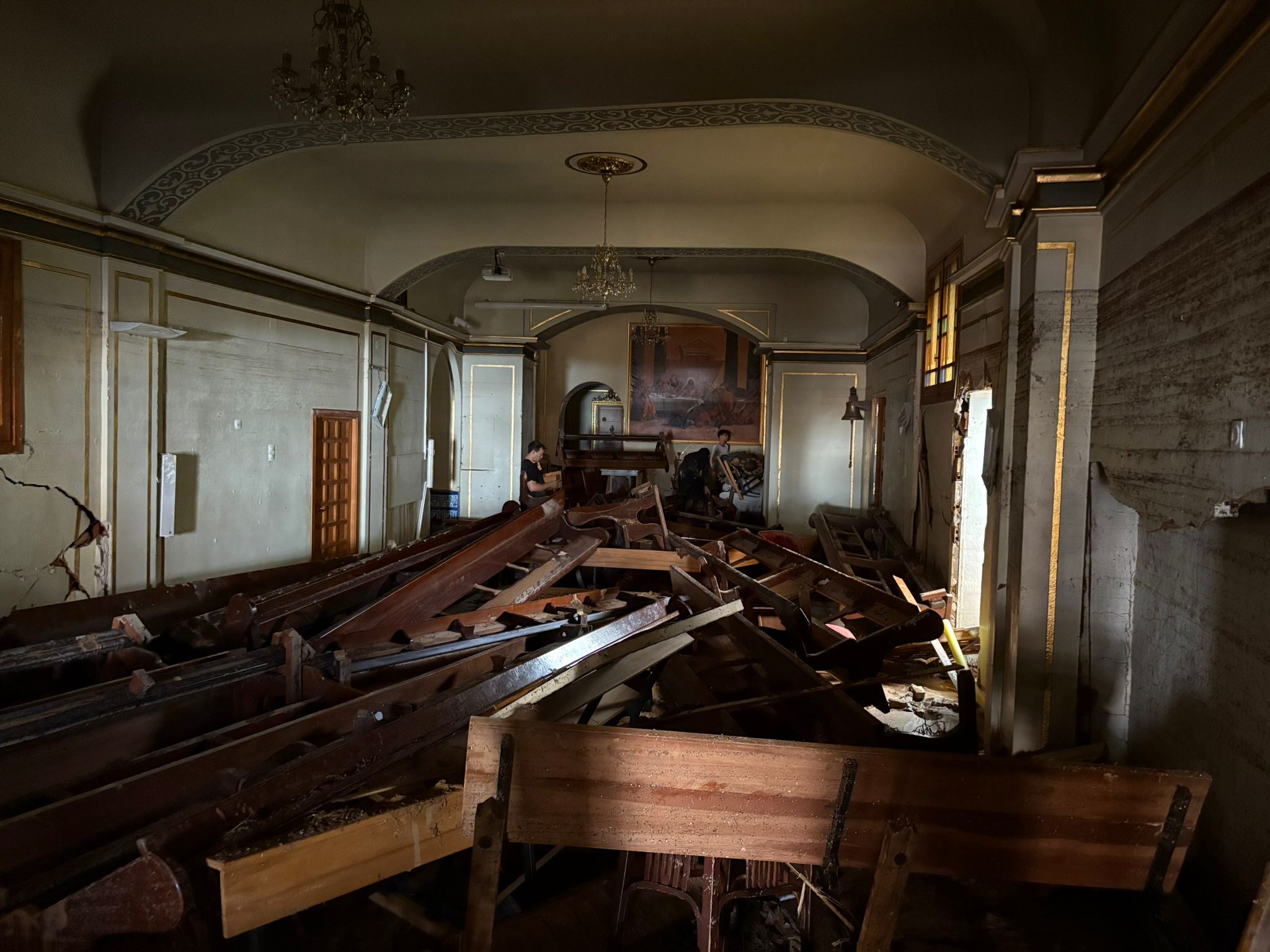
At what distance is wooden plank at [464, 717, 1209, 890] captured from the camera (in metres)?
1.62

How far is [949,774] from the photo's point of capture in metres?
1.62

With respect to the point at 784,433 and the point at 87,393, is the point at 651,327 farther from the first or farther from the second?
the point at 87,393

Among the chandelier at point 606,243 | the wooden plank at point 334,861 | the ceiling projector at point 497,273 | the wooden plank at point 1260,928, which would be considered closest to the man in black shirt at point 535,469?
the chandelier at point 606,243

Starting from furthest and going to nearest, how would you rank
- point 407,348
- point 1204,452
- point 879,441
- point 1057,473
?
point 879,441, point 407,348, point 1057,473, point 1204,452

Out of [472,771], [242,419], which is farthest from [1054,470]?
[242,419]

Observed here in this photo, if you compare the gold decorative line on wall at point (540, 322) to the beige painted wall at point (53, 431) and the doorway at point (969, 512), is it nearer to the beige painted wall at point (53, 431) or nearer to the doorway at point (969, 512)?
the beige painted wall at point (53, 431)

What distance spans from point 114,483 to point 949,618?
259 inches

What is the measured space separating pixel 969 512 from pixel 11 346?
22.6ft

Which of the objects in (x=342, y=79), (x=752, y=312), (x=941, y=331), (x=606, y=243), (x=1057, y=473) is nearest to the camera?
(x=342, y=79)

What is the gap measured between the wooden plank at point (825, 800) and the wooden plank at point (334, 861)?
0.37 metres

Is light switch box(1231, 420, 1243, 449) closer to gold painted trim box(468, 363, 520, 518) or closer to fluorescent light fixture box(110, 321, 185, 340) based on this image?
fluorescent light fixture box(110, 321, 185, 340)

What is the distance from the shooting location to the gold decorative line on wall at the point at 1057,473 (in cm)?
345

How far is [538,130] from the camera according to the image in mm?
5184

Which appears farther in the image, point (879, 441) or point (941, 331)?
point (879, 441)
